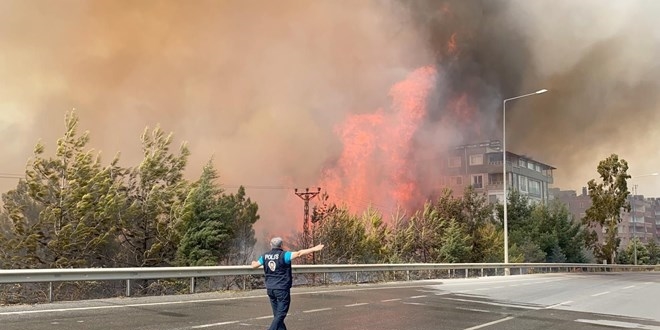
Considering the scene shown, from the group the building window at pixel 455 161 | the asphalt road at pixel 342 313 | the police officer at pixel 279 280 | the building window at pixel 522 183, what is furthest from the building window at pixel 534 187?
the police officer at pixel 279 280

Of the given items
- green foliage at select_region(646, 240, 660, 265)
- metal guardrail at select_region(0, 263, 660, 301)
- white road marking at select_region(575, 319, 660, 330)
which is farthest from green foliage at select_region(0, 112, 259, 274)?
green foliage at select_region(646, 240, 660, 265)

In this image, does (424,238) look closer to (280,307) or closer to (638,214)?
(280,307)

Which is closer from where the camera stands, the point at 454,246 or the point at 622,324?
the point at 622,324

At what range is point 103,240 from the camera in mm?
26328

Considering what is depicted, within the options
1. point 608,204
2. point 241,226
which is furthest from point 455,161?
point 241,226

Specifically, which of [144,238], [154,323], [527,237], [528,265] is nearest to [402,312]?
[154,323]

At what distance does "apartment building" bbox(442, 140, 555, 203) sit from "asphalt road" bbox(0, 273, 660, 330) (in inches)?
2930

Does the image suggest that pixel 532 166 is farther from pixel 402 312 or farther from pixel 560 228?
pixel 402 312

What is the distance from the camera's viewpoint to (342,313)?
36.1ft

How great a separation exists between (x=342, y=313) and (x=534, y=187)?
9539 centimetres

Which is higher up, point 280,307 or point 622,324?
point 280,307

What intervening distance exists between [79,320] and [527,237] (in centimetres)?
5009

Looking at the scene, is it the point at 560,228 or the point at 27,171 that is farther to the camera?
the point at 560,228

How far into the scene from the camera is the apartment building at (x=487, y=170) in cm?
8900
